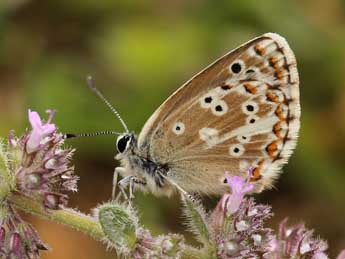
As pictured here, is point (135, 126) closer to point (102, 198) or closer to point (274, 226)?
point (102, 198)

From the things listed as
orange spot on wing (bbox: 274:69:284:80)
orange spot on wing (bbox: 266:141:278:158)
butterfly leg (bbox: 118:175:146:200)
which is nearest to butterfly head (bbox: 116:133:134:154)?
butterfly leg (bbox: 118:175:146:200)

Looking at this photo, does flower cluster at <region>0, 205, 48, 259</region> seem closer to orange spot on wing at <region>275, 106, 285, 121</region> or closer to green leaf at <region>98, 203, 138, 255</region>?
green leaf at <region>98, 203, 138, 255</region>

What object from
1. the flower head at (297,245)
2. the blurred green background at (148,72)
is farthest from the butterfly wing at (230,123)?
the blurred green background at (148,72)

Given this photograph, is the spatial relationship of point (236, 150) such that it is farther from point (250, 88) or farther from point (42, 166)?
point (42, 166)

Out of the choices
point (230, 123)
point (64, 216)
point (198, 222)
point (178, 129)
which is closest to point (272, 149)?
point (230, 123)

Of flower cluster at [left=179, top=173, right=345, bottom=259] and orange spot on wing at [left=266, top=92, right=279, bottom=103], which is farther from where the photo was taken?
orange spot on wing at [left=266, top=92, right=279, bottom=103]

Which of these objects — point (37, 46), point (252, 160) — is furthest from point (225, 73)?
point (37, 46)
